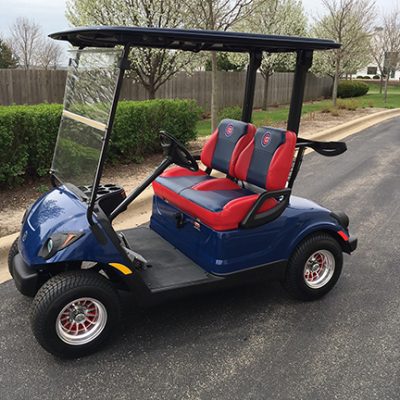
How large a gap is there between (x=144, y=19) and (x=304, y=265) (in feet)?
30.2

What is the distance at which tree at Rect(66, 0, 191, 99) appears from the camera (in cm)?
1082

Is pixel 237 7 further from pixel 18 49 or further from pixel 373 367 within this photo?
pixel 18 49

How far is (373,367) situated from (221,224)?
4.08ft

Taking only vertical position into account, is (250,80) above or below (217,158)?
above

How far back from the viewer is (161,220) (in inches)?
146

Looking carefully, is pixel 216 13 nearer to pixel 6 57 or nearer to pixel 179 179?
pixel 179 179

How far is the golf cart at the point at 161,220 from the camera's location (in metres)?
2.68

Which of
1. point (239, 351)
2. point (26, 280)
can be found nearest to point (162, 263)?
point (239, 351)

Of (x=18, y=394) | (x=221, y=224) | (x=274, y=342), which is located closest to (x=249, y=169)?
(x=221, y=224)

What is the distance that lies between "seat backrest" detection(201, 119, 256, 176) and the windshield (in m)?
1.18

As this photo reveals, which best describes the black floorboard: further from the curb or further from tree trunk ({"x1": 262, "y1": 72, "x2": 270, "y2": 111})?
tree trunk ({"x1": 262, "y1": 72, "x2": 270, "y2": 111})

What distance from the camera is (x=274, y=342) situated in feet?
9.69

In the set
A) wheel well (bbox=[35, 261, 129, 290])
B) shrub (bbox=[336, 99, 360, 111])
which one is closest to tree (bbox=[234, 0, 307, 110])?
shrub (bbox=[336, 99, 360, 111])

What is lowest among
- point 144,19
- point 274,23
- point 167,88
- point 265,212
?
point 265,212
